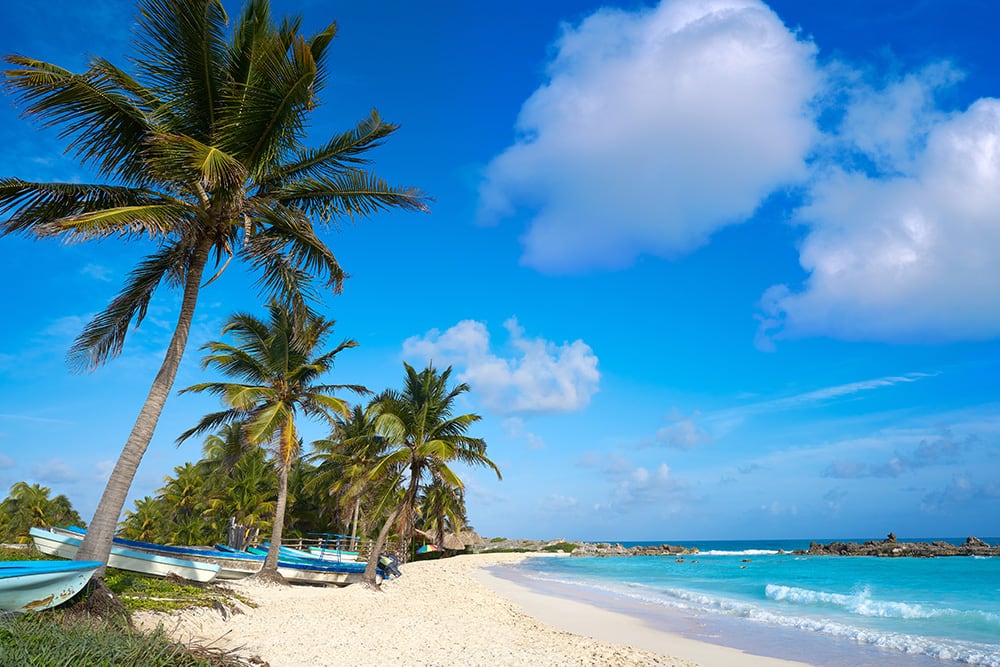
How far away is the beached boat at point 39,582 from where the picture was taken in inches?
228

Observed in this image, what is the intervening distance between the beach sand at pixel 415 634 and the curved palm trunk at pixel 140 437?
1245 mm

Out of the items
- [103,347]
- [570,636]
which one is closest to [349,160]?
[103,347]

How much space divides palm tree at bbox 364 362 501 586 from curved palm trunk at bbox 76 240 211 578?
31.6 feet

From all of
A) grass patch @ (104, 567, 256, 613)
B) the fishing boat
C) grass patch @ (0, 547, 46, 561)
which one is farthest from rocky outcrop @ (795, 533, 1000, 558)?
grass patch @ (0, 547, 46, 561)

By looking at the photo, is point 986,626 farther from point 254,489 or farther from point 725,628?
point 254,489

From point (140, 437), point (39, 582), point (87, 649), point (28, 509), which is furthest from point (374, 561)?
point (28, 509)

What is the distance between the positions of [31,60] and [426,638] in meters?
10.5

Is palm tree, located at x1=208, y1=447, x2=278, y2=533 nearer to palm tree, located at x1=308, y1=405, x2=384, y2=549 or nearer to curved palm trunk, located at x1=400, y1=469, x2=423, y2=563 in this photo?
palm tree, located at x1=308, y1=405, x2=384, y2=549

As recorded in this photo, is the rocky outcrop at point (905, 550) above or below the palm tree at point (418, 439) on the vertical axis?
below

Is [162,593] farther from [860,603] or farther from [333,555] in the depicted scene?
[860,603]

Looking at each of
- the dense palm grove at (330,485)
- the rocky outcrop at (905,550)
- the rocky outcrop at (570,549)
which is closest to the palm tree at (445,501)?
the dense palm grove at (330,485)

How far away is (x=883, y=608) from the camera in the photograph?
62.9ft

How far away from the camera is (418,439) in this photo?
18.3 m

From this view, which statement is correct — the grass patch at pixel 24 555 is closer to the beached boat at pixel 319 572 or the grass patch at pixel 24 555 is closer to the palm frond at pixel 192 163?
the beached boat at pixel 319 572
